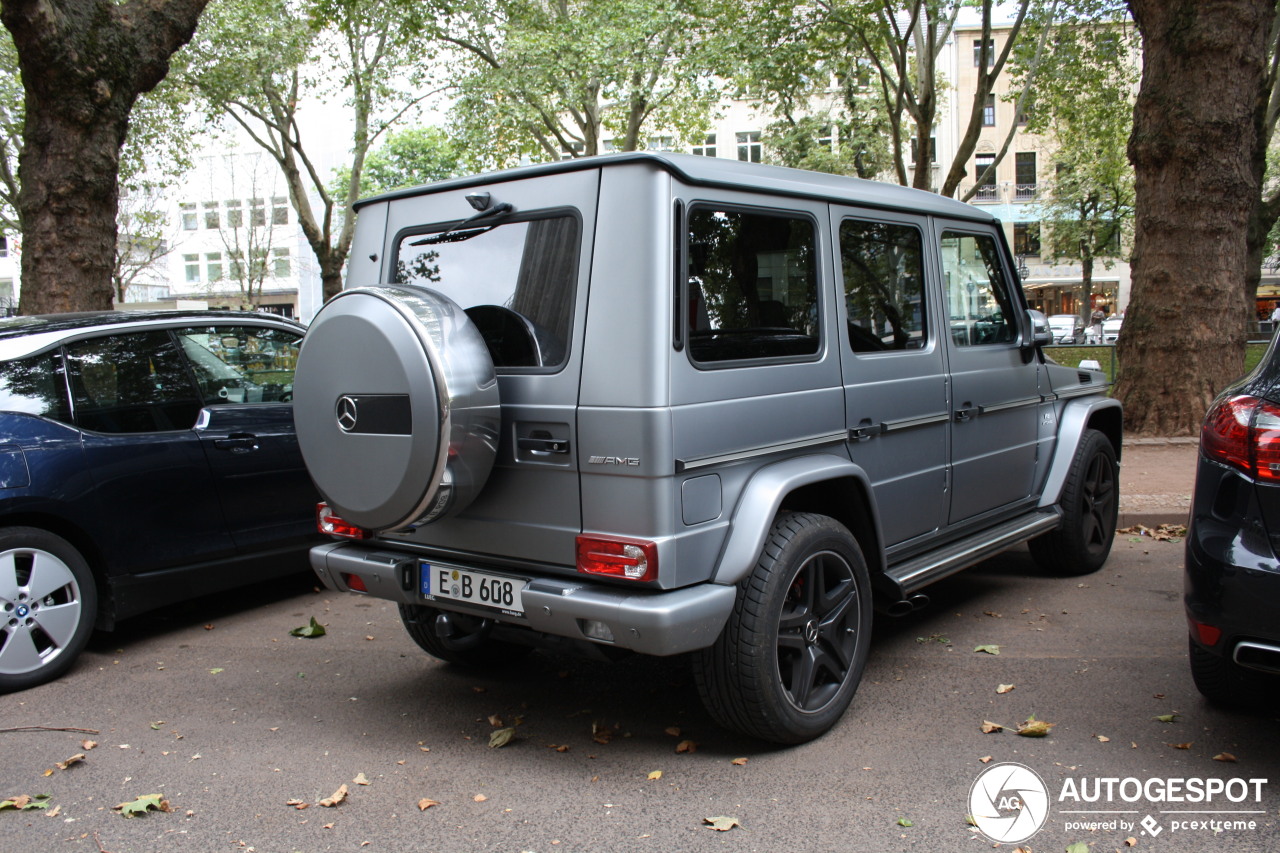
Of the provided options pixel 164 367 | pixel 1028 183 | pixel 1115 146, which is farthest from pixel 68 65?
pixel 1028 183

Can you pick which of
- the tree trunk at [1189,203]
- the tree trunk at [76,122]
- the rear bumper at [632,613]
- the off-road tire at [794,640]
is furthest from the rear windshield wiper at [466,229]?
the tree trunk at [1189,203]

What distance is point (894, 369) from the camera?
446 cm

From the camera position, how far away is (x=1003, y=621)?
5270 millimetres

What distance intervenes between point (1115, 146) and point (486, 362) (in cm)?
3879

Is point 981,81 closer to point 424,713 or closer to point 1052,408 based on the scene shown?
point 1052,408

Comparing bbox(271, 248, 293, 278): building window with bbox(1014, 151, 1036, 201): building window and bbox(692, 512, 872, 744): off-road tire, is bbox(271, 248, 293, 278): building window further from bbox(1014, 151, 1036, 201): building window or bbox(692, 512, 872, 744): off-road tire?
bbox(692, 512, 872, 744): off-road tire

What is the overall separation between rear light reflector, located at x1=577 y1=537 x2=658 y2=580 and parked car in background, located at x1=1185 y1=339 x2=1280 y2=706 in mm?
1743

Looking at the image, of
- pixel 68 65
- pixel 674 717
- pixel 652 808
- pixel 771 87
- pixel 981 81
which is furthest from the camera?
pixel 771 87

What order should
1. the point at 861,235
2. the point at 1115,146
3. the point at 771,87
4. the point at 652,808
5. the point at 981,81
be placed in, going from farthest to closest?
the point at 1115,146 → the point at 771,87 → the point at 981,81 → the point at 861,235 → the point at 652,808

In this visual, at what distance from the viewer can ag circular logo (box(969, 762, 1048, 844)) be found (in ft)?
10.2

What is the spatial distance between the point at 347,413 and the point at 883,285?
7.57ft

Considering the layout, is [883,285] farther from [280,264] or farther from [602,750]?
[280,264]

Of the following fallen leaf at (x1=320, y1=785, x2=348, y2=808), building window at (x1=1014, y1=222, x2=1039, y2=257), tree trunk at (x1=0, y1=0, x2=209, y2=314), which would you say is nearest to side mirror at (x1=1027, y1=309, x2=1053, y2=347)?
fallen leaf at (x1=320, y1=785, x2=348, y2=808)

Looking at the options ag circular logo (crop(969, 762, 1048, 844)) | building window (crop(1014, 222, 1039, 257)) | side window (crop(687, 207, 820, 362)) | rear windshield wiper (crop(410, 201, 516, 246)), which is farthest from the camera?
building window (crop(1014, 222, 1039, 257))
